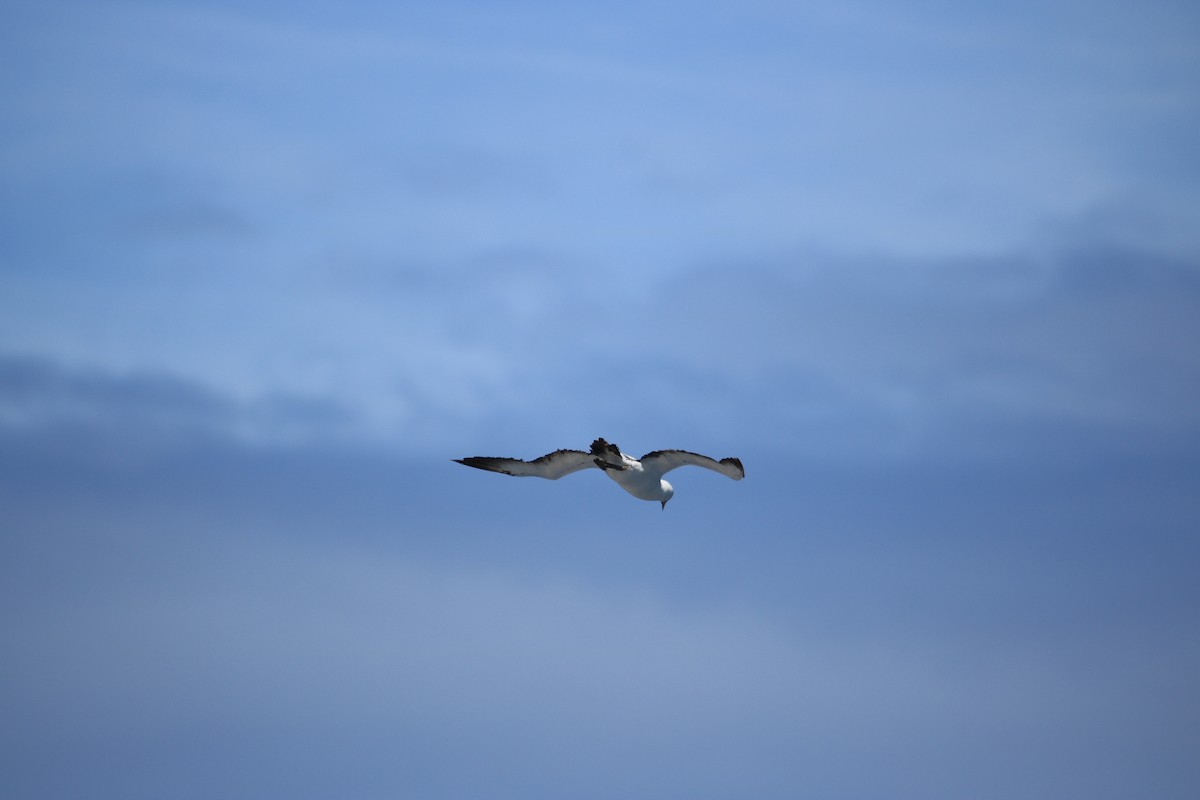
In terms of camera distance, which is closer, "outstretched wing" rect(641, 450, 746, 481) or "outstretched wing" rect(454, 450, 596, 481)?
"outstretched wing" rect(641, 450, 746, 481)

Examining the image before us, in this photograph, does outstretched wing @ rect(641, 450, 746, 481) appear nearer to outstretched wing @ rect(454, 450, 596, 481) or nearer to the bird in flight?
the bird in flight

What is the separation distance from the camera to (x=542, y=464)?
228 ft

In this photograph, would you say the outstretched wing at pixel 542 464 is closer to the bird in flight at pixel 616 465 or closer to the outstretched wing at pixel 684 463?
the bird in flight at pixel 616 465

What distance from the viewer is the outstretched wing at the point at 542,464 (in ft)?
225

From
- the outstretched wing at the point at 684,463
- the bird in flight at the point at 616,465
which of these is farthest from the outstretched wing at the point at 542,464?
the outstretched wing at the point at 684,463

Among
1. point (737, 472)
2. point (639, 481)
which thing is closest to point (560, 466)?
point (639, 481)

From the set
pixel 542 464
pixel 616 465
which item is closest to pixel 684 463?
pixel 616 465

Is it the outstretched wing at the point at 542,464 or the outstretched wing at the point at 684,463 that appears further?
the outstretched wing at the point at 542,464

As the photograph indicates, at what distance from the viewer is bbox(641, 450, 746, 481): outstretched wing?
214ft

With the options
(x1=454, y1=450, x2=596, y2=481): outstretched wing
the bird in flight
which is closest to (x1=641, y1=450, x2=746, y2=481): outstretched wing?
the bird in flight

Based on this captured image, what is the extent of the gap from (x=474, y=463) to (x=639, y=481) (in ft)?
22.7

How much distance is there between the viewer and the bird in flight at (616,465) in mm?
67188

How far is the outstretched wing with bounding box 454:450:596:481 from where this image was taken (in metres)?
68.6

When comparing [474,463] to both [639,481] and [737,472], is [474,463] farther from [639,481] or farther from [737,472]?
[737,472]
